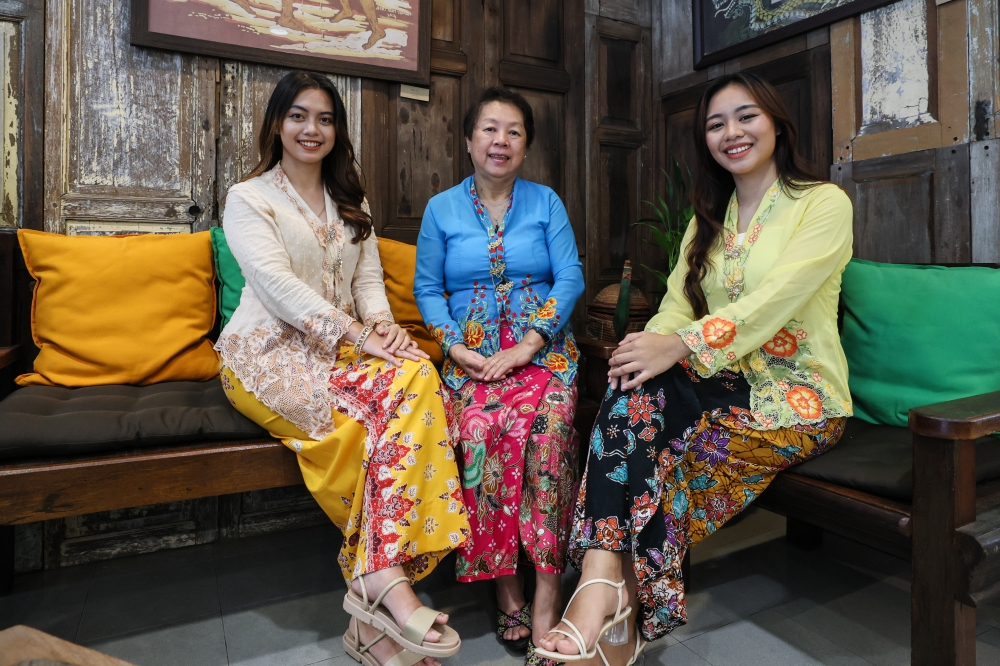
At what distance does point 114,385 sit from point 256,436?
1.90ft

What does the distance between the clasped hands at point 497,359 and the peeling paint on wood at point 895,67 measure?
151 centimetres

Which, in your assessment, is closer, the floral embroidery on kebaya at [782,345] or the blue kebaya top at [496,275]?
the floral embroidery on kebaya at [782,345]

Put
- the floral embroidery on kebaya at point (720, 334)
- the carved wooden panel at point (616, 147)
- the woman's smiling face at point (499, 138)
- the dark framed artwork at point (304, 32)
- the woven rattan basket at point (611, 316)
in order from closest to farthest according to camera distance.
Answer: the floral embroidery on kebaya at point (720, 334) < the woman's smiling face at point (499, 138) < the dark framed artwork at point (304, 32) < the woven rattan basket at point (611, 316) < the carved wooden panel at point (616, 147)

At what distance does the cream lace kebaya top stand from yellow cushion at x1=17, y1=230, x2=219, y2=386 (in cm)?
32

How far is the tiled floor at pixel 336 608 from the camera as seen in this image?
5.13 feet

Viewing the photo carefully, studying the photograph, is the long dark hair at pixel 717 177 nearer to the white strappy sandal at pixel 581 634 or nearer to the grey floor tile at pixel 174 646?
the white strappy sandal at pixel 581 634

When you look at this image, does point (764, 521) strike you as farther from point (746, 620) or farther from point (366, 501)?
point (366, 501)

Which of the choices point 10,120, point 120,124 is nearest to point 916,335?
point 120,124

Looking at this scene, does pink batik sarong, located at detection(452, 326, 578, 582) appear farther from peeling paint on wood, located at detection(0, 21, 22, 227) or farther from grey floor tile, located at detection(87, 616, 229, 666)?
peeling paint on wood, located at detection(0, 21, 22, 227)

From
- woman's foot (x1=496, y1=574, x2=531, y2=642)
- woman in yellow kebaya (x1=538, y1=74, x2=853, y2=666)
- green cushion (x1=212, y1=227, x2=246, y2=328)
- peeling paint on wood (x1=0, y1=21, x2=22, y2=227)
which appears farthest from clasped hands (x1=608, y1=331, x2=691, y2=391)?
peeling paint on wood (x1=0, y1=21, x2=22, y2=227)

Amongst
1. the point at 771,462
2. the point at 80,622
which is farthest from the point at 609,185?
the point at 80,622

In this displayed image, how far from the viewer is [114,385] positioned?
6.19 feet

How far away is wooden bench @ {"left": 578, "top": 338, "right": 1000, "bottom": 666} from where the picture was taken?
1162 millimetres

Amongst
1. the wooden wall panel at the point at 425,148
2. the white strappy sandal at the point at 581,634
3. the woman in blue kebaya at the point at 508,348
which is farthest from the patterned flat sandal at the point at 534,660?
the wooden wall panel at the point at 425,148
